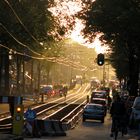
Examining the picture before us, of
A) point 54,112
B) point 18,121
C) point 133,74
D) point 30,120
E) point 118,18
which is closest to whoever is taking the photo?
point 18,121

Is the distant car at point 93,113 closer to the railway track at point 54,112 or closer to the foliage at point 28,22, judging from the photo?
the railway track at point 54,112

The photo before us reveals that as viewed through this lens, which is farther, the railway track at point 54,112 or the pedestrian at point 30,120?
the railway track at point 54,112

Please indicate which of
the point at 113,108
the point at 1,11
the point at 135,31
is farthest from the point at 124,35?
the point at 1,11

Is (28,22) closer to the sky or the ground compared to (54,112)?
closer to the sky

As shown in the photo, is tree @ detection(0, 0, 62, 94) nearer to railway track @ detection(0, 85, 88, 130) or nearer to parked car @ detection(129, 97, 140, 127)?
railway track @ detection(0, 85, 88, 130)

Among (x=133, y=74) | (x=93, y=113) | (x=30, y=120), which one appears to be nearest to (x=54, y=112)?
(x=133, y=74)

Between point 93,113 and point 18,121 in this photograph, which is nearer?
point 18,121

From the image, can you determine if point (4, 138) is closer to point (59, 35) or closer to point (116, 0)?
point (116, 0)

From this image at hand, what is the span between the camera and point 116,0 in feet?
114

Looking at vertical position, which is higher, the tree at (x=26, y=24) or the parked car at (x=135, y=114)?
the tree at (x=26, y=24)

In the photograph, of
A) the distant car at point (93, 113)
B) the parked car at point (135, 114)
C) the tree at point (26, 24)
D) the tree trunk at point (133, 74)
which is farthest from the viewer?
the tree at point (26, 24)

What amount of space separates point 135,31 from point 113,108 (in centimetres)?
1132

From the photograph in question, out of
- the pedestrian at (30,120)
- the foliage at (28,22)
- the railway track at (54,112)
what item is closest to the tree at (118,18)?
the railway track at (54,112)

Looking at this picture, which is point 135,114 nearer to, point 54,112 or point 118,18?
point 118,18
